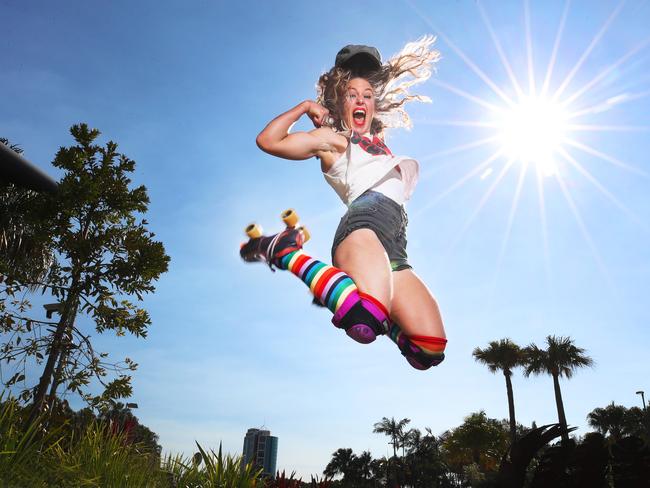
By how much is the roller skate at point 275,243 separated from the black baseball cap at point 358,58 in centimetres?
245

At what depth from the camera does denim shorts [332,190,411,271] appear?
6176mm

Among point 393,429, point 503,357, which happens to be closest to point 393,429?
point 393,429

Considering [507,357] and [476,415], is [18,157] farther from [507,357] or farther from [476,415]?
[476,415]

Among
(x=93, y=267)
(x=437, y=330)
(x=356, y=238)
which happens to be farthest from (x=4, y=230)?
(x=437, y=330)

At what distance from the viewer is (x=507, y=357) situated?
2506 cm

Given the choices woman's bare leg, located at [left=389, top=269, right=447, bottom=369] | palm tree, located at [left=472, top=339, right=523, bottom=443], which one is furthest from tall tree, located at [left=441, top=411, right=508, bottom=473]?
woman's bare leg, located at [left=389, top=269, right=447, bottom=369]

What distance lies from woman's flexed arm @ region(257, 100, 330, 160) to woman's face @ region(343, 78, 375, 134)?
55cm

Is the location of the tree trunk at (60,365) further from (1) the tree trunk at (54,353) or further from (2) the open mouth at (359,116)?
(2) the open mouth at (359,116)

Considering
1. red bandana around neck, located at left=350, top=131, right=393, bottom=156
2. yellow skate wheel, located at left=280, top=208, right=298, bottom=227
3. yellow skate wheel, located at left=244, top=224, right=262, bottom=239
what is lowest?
yellow skate wheel, located at left=244, top=224, right=262, bottom=239

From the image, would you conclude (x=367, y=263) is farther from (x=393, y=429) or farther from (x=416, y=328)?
(x=393, y=429)

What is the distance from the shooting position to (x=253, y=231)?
6207 mm

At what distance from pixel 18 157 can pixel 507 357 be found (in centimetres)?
2290

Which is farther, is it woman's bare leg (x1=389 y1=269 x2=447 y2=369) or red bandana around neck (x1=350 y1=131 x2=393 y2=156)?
red bandana around neck (x1=350 y1=131 x2=393 y2=156)

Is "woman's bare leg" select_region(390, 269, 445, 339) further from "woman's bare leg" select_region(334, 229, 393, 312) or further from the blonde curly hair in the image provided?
the blonde curly hair
